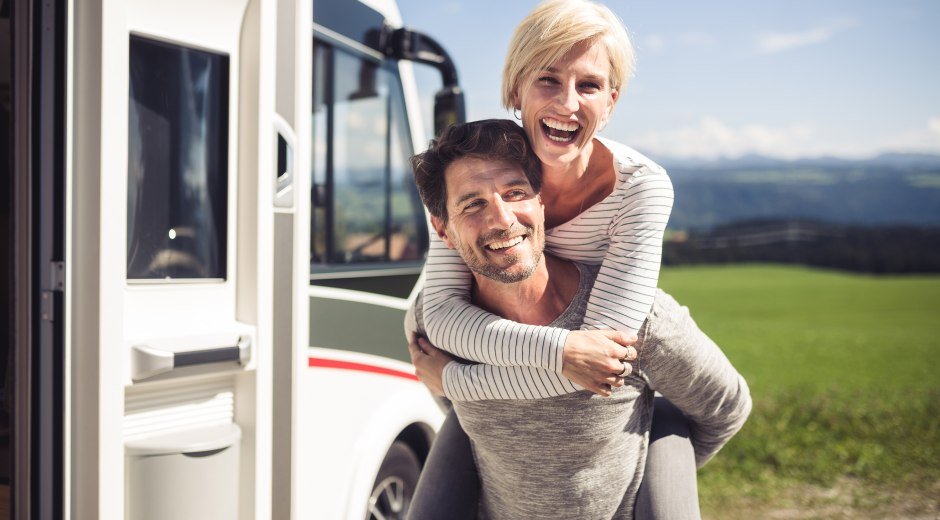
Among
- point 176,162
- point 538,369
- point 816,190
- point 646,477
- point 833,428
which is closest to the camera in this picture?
point 538,369

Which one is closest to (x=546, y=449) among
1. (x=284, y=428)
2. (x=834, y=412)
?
(x=284, y=428)

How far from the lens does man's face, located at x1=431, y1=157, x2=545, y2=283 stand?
1.63 metres

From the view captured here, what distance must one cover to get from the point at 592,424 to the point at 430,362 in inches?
15.5

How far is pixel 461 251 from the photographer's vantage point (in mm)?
1707

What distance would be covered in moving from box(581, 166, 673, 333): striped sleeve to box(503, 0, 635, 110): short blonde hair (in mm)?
245

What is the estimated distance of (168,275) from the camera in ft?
6.18

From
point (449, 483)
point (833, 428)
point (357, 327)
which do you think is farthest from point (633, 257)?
point (833, 428)

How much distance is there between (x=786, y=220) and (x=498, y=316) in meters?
47.1

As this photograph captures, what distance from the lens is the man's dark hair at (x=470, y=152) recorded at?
5.52 ft

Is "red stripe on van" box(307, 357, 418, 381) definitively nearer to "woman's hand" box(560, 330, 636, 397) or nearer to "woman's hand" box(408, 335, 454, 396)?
"woman's hand" box(408, 335, 454, 396)

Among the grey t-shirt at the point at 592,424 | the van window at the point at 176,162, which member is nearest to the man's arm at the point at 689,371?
the grey t-shirt at the point at 592,424

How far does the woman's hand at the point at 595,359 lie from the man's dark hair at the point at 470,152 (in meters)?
0.37

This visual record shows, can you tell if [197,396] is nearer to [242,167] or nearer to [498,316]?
[242,167]

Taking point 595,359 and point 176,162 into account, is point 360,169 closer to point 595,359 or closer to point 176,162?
point 176,162
